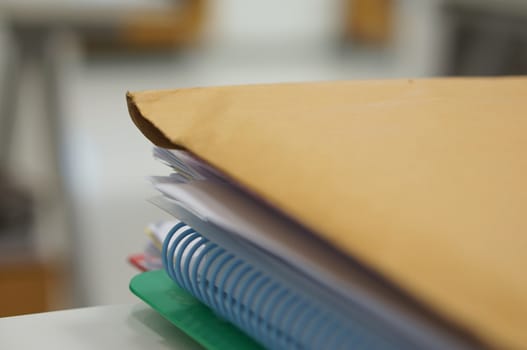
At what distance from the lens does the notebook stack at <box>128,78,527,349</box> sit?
20cm

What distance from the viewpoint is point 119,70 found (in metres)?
2.79

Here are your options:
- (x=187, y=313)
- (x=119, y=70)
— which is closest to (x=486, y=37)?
(x=119, y=70)

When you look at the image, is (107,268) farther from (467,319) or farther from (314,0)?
(314,0)

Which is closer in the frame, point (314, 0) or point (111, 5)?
point (111, 5)

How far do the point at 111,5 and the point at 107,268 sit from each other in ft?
4.27

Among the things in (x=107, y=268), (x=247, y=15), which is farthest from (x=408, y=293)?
(x=247, y=15)

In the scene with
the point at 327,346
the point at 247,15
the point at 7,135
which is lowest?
the point at 7,135

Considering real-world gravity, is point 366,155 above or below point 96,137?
above

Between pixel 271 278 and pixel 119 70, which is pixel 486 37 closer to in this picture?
pixel 119 70

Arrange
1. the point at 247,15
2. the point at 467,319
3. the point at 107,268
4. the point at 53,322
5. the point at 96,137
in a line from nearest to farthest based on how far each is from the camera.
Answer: the point at 467,319 → the point at 53,322 → the point at 107,268 → the point at 96,137 → the point at 247,15

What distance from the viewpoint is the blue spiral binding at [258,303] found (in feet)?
0.75

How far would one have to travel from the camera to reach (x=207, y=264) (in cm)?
27

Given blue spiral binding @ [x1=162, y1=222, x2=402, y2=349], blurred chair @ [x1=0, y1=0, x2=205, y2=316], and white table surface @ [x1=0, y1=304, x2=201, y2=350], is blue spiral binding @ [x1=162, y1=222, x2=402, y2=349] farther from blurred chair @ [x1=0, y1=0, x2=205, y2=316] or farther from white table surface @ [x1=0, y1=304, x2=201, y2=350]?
blurred chair @ [x1=0, y1=0, x2=205, y2=316]

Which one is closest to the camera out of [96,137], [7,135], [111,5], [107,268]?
[107,268]
